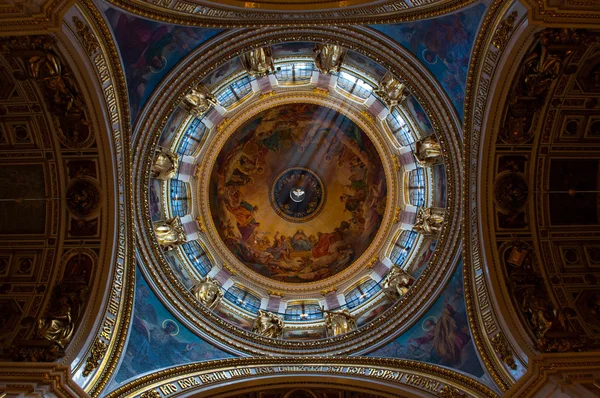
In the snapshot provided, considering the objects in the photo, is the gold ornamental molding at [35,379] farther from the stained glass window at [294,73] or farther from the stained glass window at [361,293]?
the stained glass window at [294,73]

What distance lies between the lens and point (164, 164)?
17156mm

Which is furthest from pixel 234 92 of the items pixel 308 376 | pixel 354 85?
pixel 308 376

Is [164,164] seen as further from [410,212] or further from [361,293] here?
[410,212]

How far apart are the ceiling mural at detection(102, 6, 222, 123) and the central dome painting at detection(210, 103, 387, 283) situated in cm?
821

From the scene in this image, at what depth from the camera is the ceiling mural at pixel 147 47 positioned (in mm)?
12562

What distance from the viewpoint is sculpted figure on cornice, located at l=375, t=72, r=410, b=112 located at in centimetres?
1644

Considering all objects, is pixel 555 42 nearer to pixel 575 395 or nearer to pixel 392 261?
pixel 575 395

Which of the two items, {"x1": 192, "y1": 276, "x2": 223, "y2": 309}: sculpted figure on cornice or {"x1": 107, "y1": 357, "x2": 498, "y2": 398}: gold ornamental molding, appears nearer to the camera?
{"x1": 107, "y1": 357, "x2": 498, "y2": 398}: gold ornamental molding

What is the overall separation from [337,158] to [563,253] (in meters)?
13.0

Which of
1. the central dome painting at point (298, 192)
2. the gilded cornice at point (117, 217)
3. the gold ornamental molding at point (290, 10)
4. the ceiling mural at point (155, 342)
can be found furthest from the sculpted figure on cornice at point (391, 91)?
the ceiling mural at point (155, 342)

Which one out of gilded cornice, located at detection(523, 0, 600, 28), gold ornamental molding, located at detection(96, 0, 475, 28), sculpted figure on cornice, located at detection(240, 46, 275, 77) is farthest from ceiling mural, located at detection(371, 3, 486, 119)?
sculpted figure on cornice, located at detection(240, 46, 275, 77)

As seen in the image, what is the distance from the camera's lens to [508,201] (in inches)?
540

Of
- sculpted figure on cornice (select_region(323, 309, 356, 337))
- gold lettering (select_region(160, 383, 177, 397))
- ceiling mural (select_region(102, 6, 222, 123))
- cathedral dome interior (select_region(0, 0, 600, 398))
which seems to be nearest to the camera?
cathedral dome interior (select_region(0, 0, 600, 398))

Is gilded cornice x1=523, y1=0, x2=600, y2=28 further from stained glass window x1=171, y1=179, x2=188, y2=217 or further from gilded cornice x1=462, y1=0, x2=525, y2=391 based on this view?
stained glass window x1=171, y1=179, x2=188, y2=217
